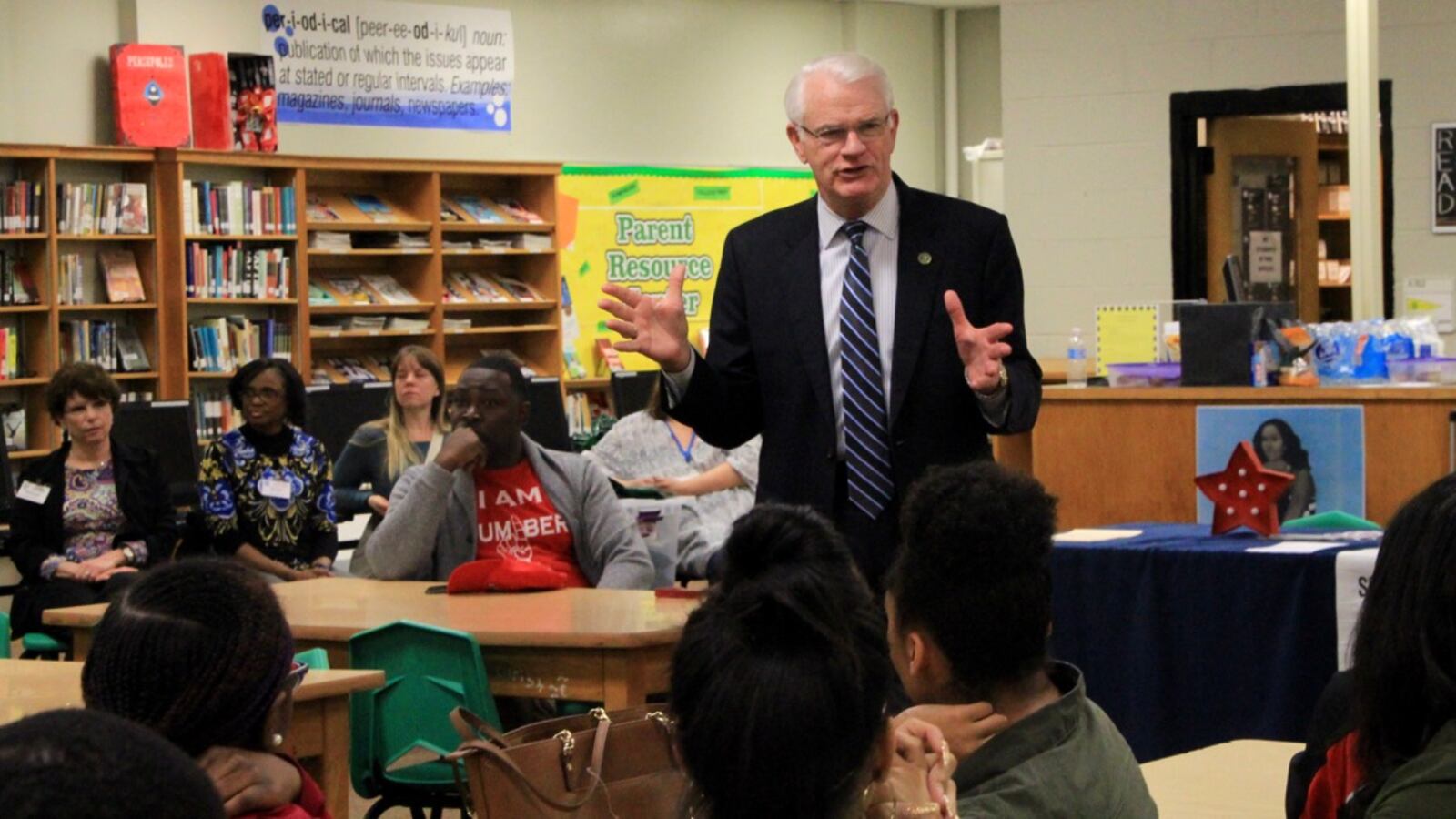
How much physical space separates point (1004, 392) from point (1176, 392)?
7.97ft

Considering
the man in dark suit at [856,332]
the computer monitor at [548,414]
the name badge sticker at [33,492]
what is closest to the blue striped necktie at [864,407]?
the man in dark suit at [856,332]

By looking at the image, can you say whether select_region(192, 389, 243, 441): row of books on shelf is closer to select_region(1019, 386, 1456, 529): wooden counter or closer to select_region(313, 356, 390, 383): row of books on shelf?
select_region(313, 356, 390, 383): row of books on shelf

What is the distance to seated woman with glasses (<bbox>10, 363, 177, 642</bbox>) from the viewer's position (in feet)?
19.6

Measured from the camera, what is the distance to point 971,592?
202cm

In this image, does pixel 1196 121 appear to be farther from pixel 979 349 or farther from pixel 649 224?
pixel 979 349

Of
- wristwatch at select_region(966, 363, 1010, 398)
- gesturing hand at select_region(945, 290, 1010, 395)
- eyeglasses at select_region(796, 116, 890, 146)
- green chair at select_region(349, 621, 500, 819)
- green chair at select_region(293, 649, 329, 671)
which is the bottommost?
green chair at select_region(349, 621, 500, 819)

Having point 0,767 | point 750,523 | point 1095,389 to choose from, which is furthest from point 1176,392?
point 0,767

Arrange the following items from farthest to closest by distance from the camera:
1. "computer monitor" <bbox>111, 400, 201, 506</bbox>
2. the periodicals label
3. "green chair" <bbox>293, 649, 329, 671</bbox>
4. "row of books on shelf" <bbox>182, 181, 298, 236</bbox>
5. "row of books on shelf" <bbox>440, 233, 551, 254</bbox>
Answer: "row of books on shelf" <bbox>440, 233, 551, 254</bbox> < the periodicals label < "row of books on shelf" <bbox>182, 181, 298, 236</bbox> < "computer monitor" <bbox>111, 400, 201, 506</bbox> < "green chair" <bbox>293, 649, 329, 671</bbox>

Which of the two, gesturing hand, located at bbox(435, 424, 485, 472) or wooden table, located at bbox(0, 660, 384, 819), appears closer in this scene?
wooden table, located at bbox(0, 660, 384, 819)

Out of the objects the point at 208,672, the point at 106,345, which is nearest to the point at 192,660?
the point at 208,672

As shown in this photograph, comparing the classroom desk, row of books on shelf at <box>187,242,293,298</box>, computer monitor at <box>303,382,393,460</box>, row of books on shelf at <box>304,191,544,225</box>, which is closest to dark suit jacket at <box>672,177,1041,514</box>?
the classroom desk

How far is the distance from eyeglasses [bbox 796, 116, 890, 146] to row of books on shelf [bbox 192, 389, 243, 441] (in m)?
7.54

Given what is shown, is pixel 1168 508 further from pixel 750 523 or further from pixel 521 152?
pixel 521 152

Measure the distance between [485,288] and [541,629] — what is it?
24.8 feet
